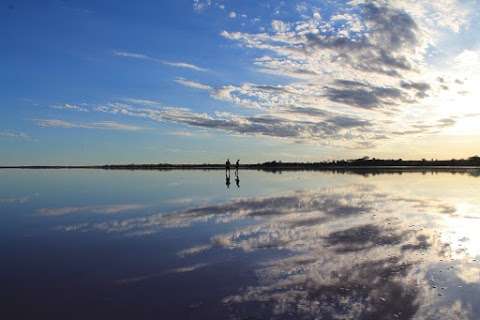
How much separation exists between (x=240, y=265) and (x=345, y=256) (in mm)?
3227

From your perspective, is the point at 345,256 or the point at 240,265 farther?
the point at 345,256

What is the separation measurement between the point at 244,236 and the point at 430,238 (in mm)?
6689

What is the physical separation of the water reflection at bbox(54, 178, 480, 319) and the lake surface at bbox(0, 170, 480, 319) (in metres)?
0.04

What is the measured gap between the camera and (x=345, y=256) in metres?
12.1

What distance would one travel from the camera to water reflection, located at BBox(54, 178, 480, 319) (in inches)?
321

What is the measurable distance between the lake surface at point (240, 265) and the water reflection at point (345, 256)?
0.13 feet

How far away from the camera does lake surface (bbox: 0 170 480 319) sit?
7949mm

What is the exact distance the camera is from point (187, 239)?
48.0 feet

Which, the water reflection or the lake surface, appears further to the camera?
the water reflection

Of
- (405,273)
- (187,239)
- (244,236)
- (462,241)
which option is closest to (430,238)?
(462,241)

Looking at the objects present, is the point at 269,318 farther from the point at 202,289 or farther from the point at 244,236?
the point at 244,236

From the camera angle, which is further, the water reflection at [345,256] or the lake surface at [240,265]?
the water reflection at [345,256]

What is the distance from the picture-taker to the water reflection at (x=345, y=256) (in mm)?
8148

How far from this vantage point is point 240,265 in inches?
436
